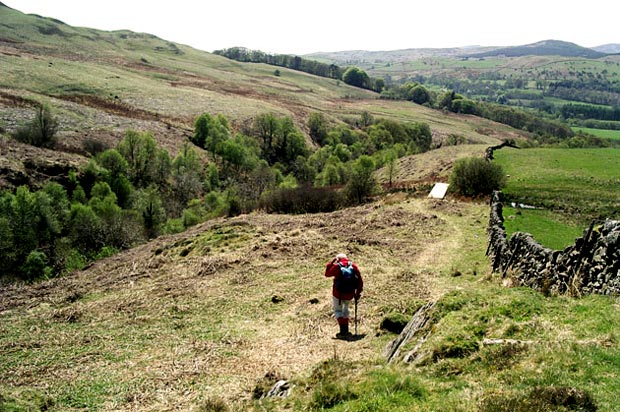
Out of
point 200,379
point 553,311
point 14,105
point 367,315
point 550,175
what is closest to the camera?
point 553,311

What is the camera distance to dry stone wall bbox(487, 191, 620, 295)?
11133mm

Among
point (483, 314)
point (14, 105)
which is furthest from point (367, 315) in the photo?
point (14, 105)

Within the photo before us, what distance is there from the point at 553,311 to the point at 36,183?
56822 millimetres

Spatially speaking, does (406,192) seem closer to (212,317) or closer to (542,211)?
(542,211)

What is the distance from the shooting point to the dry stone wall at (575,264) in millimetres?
11133

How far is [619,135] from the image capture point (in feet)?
477

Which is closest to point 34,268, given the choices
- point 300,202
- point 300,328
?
point 300,202

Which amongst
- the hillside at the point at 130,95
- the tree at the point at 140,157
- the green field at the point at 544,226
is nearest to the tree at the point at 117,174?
the tree at the point at 140,157

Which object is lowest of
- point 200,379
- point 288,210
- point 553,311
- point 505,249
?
point 288,210

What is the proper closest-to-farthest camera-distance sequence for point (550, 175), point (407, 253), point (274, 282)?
point (274, 282) → point (407, 253) → point (550, 175)

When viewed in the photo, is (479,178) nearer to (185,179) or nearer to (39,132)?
(185,179)

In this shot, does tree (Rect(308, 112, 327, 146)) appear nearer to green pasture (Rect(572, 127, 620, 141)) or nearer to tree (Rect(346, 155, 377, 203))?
tree (Rect(346, 155, 377, 203))

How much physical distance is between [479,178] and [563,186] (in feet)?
28.6

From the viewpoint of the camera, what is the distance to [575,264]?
496 inches
